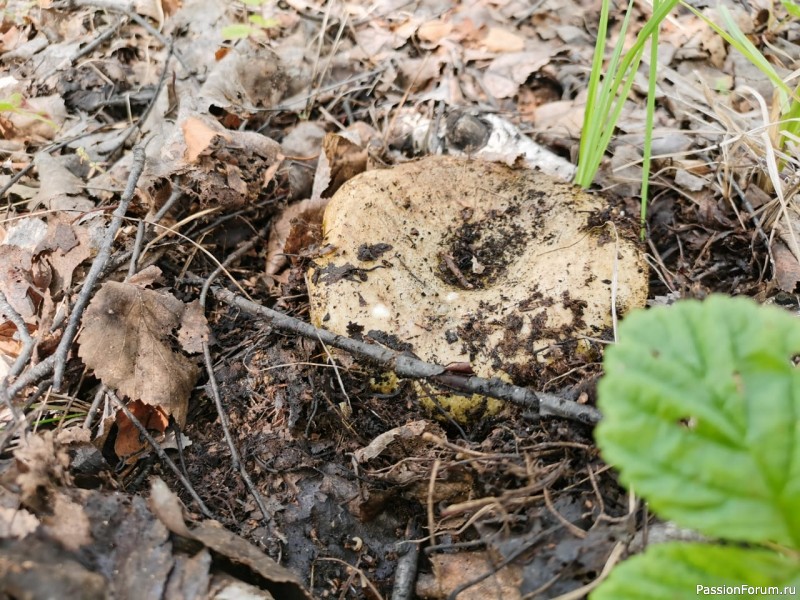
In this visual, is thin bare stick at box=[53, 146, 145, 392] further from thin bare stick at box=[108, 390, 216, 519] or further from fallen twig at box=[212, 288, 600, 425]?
fallen twig at box=[212, 288, 600, 425]

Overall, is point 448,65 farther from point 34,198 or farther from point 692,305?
point 692,305

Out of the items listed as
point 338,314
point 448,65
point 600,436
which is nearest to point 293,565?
point 338,314

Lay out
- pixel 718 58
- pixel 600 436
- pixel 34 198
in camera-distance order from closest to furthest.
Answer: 1. pixel 600 436
2. pixel 34 198
3. pixel 718 58

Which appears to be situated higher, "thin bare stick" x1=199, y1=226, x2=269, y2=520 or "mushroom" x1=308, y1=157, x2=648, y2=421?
"mushroom" x1=308, y1=157, x2=648, y2=421

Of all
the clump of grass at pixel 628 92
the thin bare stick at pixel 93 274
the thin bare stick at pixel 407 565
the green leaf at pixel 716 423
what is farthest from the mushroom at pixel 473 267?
the green leaf at pixel 716 423

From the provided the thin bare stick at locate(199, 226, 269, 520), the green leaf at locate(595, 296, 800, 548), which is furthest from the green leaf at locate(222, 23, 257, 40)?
the green leaf at locate(595, 296, 800, 548)

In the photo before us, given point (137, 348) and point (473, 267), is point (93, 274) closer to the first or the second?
point (137, 348)

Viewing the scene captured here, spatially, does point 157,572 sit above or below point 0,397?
above
